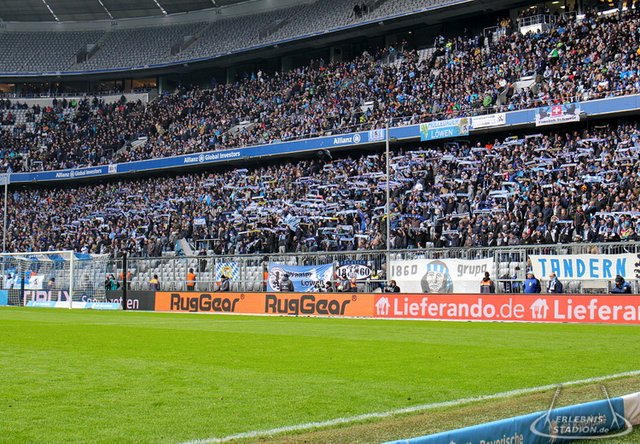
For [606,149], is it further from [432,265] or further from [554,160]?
[432,265]

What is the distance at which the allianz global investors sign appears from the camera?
2383cm

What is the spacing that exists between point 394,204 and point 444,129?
5850 mm

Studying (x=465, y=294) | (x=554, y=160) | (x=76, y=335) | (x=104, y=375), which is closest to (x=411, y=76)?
(x=554, y=160)

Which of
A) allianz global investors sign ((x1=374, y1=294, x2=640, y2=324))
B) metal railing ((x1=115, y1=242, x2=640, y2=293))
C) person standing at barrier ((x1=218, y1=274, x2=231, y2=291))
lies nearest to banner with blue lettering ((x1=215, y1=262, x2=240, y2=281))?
metal railing ((x1=115, y1=242, x2=640, y2=293))

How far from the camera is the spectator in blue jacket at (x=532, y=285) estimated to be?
87.7ft

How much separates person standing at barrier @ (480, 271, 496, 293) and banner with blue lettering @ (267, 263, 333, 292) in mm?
6915

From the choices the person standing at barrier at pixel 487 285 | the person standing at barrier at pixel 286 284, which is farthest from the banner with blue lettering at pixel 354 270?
the person standing at barrier at pixel 487 285

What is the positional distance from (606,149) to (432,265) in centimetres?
1158

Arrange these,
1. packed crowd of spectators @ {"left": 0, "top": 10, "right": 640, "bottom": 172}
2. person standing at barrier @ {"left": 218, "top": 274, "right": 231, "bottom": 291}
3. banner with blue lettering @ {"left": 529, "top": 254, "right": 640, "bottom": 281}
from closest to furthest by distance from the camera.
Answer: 1. banner with blue lettering @ {"left": 529, "top": 254, "right": 640, "bottom": 281}
2. person standing at barrier @ {"left": 218, "top": 274, "right": 231, "bottom": 291}
3. packed crowd of spectators @ {"left": 0, "top": 10, "right": 640, "bottom": 172}

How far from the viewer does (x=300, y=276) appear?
33.5 metres

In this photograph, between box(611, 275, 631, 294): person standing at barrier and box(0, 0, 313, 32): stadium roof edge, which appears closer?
box(611, 275, 631, 294): person standing at barrier

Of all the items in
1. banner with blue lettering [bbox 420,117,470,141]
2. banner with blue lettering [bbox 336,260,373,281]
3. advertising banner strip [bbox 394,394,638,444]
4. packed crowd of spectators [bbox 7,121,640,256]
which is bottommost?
advertising banner strip [bbox 394,394,638,444]

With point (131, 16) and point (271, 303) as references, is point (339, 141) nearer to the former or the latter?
point (271, 303)

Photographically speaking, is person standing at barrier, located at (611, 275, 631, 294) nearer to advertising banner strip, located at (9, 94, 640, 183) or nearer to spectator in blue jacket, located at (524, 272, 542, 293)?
spectator in blue jacket, located at (524, 272, 542, 293)
